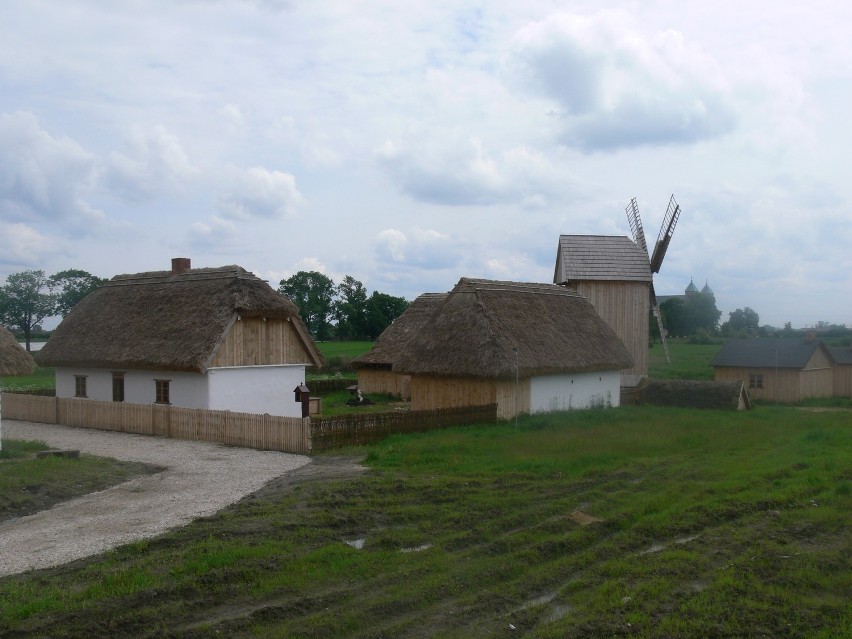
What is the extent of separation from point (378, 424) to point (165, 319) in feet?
33.8

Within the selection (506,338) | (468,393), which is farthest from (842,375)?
(468,393)

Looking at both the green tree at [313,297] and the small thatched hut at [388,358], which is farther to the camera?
the green tree at [313,297]

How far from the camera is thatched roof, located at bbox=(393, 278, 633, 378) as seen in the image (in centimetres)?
2605

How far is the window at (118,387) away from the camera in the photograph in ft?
92.9

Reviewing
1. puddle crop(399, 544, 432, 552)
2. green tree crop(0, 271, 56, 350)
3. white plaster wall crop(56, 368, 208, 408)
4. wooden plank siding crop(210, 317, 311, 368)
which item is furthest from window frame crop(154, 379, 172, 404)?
green tree crop(0, 271, 56, 350)

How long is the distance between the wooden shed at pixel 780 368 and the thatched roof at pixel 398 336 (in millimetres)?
13957

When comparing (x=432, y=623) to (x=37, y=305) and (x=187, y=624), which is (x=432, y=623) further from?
(x=37, y=305)

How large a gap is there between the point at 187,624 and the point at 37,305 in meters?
73.3

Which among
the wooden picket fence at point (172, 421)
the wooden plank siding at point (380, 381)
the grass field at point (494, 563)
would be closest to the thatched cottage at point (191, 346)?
the wooden picket fence at point (172, 421)

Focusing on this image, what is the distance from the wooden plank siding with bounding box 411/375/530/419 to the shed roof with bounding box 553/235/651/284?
12.9 metres

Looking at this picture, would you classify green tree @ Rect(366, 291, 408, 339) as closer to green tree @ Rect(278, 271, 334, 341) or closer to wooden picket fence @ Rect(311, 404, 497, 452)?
green tree @ Rect(278, 271, 334, 341)

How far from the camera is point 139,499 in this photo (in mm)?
14070

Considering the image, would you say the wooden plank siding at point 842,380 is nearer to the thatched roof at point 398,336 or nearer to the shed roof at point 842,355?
the shed roof at point 842,355

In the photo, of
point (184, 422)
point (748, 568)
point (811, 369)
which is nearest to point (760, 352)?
point (811, 369)
